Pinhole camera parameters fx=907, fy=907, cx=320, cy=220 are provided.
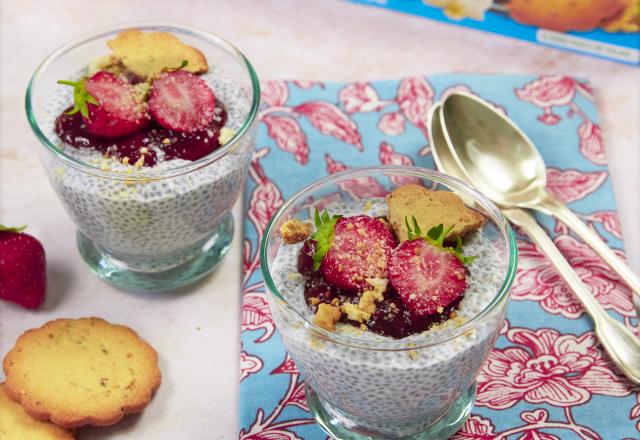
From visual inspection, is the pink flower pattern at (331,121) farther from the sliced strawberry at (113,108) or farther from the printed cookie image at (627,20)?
the printed cookie image at (627,20)

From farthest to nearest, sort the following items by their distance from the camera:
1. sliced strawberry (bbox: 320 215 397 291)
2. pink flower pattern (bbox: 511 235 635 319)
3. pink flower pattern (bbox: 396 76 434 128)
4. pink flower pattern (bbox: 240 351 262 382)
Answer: pink flower pattern (bbox: 396 76 434 128), pink flower pattern (bbox: 511 235 635 319), pink flower pattern (bbox: 240 351 262 382), sliced strawberry (bbox: 320 215 397 291)

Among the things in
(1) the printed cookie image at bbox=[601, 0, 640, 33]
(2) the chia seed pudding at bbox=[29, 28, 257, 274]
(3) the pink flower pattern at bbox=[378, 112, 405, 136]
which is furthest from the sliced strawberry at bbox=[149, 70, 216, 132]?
(1) the printed cookie image at bbox=[601, 0, 640, 33]

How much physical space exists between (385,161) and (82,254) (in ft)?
2.30

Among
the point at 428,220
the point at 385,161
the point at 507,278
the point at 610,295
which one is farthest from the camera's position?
the point at 385,161

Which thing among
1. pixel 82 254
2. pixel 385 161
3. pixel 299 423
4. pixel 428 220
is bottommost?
pixel 82 254

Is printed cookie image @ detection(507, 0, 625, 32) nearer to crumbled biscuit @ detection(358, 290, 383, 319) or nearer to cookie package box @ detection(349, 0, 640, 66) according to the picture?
cookie package box @ detection(349, 0, 640, 66)

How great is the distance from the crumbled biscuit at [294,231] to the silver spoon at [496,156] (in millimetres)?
551

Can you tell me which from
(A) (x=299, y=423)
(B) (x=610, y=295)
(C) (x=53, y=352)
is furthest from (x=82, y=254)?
(B) (x=610, y=295)

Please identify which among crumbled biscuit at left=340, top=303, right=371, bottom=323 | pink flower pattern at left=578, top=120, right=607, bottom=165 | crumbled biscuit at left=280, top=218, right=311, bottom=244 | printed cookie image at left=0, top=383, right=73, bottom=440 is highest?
pink flower pattern at left=578, top=120, right=607, bottom=165

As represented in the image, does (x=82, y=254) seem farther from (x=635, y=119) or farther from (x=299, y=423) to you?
(x=635, y=119)

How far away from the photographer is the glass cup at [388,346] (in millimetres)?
1327

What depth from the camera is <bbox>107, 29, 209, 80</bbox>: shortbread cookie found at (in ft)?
5.99

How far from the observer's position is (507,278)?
137cm

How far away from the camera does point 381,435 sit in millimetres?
1572
